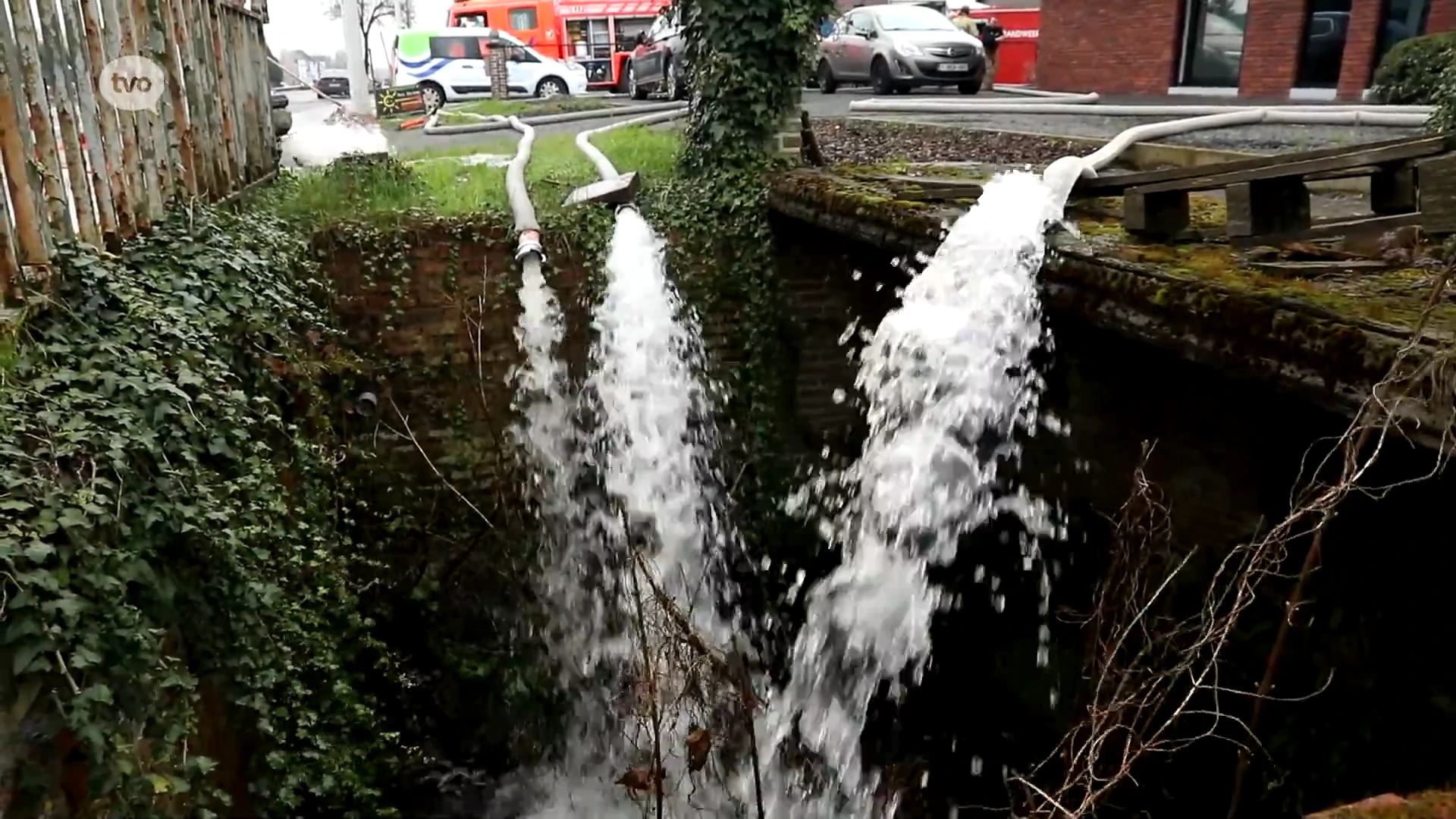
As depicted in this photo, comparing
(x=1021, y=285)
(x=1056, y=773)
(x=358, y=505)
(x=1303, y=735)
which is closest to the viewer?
(x=1303, y=735)

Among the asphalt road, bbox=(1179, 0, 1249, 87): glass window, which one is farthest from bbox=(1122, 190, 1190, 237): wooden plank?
bbox=(1179, 0, 1249, 87): glass window

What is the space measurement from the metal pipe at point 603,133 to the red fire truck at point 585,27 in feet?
42.2

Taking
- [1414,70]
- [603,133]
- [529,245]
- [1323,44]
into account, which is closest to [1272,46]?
[1323,44]

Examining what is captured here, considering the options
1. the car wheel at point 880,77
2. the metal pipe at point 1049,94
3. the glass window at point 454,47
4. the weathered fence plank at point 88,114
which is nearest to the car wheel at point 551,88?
the glass window at point 454,47

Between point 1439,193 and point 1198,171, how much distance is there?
786 mm

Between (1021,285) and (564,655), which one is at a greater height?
(1021,285)

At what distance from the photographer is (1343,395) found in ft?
8.46

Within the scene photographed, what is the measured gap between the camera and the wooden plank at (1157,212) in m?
3.71

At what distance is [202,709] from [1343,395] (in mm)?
3733

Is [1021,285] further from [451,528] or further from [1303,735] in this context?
[451,528]

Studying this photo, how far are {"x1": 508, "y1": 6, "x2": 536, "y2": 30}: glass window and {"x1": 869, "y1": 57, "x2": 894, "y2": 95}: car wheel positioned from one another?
39.9ft

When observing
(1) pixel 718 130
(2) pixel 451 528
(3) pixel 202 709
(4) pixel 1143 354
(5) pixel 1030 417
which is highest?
(1) pixel 718 130

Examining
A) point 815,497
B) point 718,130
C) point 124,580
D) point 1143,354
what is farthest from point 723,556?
point 124,580

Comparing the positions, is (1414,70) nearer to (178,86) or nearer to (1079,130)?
(1079,130)
